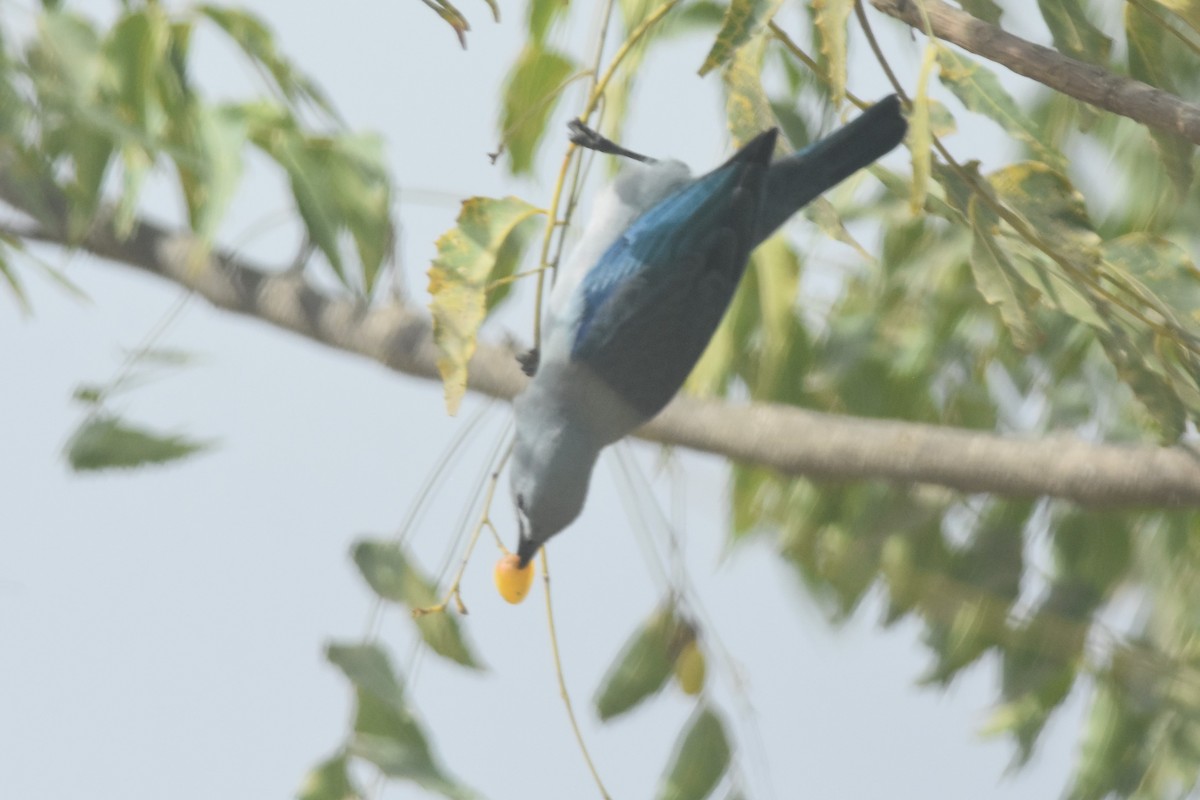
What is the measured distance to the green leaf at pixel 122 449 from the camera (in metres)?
1.52

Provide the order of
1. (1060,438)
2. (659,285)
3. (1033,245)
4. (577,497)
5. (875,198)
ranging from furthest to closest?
(875,198), (1060,438), (577,497), (659,285), (1033,245)

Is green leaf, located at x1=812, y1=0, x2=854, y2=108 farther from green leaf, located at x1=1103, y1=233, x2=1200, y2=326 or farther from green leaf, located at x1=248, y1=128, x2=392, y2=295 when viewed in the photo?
green leaf, located at x1=248, y1=128, x2=392, y2=295

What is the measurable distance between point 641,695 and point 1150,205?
0.80 meters

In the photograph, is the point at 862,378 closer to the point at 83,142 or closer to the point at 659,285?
the point at 659,285

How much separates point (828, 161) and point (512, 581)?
0.50 metres

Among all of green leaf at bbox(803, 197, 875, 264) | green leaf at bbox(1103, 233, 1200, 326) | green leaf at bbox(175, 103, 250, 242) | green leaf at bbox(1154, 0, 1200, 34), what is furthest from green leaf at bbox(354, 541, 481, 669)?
green leaf at bbox(1154, 0, 1200, 34)

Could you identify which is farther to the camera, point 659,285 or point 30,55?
point 30,55

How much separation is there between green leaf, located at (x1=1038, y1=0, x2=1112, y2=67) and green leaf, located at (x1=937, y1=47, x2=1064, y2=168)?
111 millimetres

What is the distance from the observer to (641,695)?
167 cm

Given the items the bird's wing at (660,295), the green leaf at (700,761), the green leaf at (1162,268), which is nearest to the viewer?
the green leaf at (1162,268)

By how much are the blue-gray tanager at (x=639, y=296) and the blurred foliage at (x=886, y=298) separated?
0.29 feet

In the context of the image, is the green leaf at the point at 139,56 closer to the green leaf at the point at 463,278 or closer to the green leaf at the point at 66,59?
the green leaf at the point at 66,59

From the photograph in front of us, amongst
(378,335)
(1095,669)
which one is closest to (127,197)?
(378,335)

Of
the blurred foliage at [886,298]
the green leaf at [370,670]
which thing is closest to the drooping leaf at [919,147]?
the blurred foliage at [886,298]
